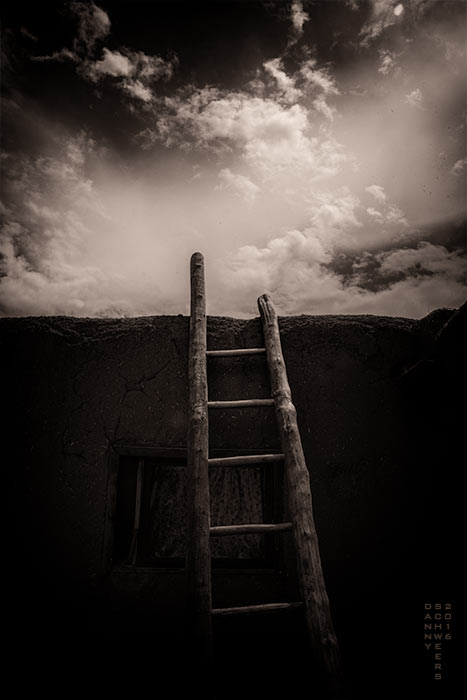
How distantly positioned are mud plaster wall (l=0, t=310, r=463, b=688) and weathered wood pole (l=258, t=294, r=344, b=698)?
0.20m

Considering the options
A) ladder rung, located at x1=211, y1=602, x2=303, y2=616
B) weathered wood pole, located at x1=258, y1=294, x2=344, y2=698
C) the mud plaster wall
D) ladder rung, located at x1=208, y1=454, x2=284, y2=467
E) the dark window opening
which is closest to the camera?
weathered wood pole, located at x1=258, y1=294, x2=344, y2=698

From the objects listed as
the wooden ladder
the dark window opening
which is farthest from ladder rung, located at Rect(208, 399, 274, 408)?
the dark window opening

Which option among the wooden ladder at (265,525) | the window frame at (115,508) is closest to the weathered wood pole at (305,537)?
the wooden ladder at (265,525)

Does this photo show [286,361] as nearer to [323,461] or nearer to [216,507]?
[323,461]

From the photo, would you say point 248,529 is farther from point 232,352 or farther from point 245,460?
point 232,352

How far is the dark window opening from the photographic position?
2.12 m

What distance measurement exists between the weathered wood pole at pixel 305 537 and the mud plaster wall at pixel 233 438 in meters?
0.20

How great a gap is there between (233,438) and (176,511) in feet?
2.43

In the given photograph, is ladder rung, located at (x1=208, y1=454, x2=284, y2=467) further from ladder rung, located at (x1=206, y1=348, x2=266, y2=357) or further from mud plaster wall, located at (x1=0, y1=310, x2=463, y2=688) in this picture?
ladder rung, located at (x1=206, y1=348, x2=266, y2=357)

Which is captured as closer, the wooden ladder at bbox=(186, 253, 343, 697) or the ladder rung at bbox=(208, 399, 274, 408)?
the wooden ladder at bbox=(186, 253, 343, 697)

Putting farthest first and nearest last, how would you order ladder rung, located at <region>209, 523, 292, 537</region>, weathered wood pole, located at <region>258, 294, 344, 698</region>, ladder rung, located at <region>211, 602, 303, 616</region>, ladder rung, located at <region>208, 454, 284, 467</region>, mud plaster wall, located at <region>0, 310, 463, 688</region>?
mud plaster wall, located at <region>0, 310, 463, 688</region> → ladder rung, located at <region>208, 454, 284, 467</region> → ladder rung, located at <region>209, 523, 292, 537</region> → ladder rung, located at <region>211, 602, 303, 616</region> → weathered wood pole, located at <region>258, 294, 344, 698</region>

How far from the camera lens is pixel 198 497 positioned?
169 cm

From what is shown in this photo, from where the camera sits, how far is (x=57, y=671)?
176 centimetres

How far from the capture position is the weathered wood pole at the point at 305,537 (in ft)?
Answer: 4.43
